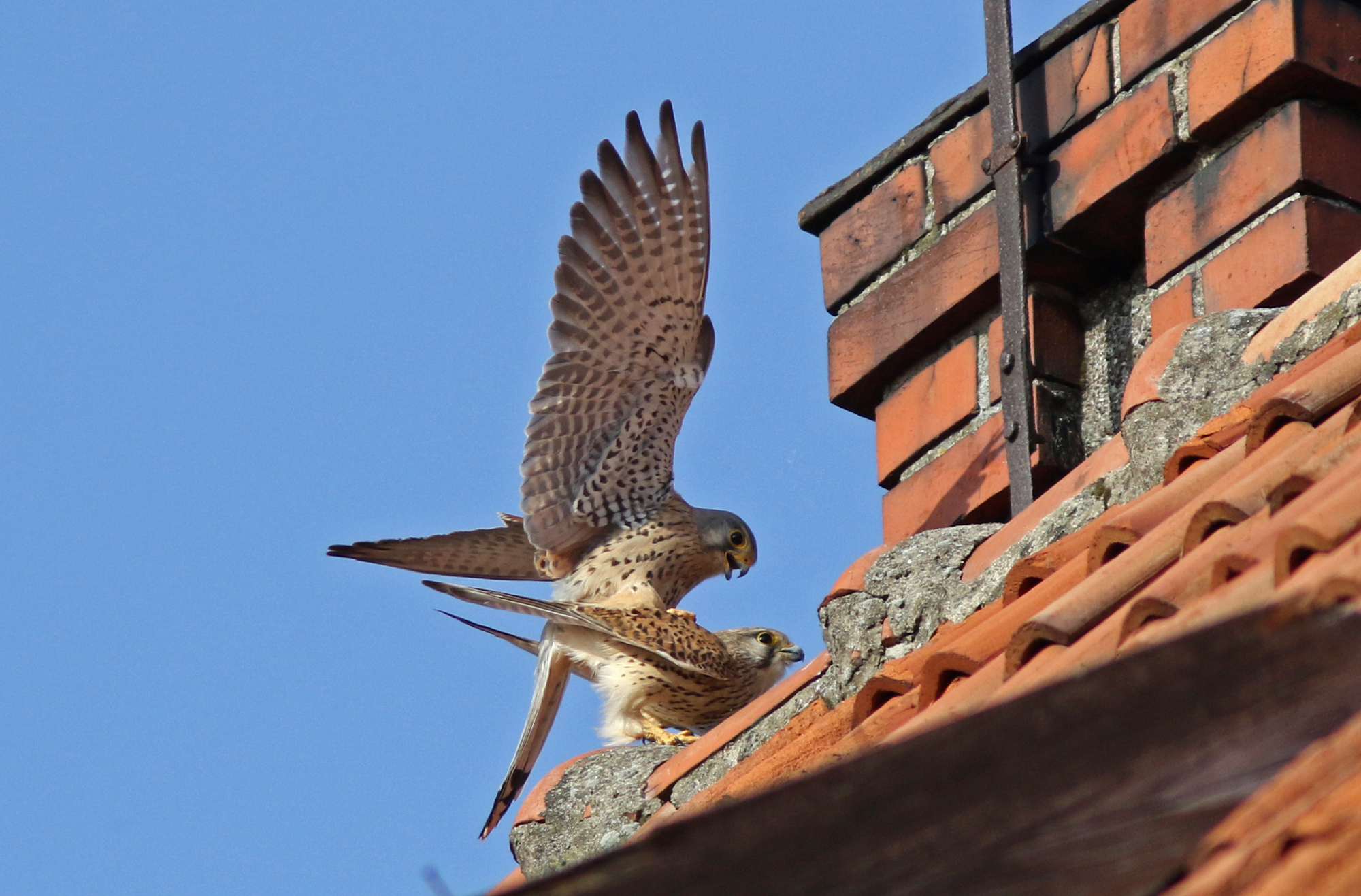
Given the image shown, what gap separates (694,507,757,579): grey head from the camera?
5.21 m

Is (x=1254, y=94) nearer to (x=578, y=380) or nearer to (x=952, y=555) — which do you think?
(x=952, y=555)

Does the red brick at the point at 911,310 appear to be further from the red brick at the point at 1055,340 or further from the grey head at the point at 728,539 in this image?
the grey head at the point at 728,539

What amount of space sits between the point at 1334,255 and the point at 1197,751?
1.69 m

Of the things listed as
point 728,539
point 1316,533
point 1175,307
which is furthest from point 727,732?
point 728,539

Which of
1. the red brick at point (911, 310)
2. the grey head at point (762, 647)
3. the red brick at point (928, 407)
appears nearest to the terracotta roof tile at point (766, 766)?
the red brick at point (928, 407)

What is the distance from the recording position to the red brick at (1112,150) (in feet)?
8.70

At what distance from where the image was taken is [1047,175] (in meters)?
2.83

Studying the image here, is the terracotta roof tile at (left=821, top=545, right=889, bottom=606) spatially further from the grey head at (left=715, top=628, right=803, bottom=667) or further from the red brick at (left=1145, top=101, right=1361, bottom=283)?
the grey head at (left=715, top=628, right=803, bottom=667)

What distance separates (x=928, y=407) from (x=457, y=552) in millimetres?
2168

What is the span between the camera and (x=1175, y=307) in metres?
2.62

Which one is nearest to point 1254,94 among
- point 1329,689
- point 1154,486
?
point 1154,486

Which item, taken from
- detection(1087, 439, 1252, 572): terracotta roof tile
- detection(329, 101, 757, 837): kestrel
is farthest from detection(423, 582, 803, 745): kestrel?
detection(1087, 439, 1252, 572): terracotta roof tile

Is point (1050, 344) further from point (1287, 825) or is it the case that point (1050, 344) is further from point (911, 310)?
point (1287, 825)

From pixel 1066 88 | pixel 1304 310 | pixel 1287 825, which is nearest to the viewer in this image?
pixel 1287 825
